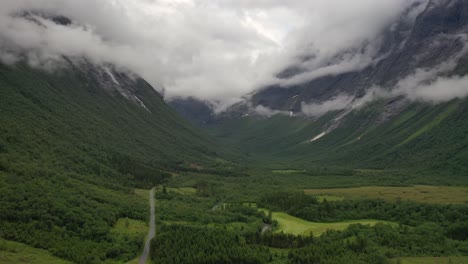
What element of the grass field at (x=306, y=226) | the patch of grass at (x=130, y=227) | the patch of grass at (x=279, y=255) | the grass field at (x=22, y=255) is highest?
the grass field at (x=306, y=226)

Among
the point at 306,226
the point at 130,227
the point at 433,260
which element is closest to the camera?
the point at 433,260

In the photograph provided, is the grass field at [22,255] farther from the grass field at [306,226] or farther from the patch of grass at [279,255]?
the grass field at [306,226]

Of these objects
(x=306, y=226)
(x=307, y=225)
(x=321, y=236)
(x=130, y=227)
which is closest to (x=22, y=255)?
(x=130, y=227)

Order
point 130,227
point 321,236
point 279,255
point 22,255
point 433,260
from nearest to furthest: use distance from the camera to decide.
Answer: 1. point 22,255
2. point 433,260
3. point 279,255
4. point 321,236
5. point 130,227

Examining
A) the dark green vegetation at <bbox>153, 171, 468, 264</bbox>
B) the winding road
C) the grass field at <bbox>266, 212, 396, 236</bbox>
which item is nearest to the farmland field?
the grass field at <bbox>266, 212, 396, 236</bbox>

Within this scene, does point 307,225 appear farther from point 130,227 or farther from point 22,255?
point 22,255

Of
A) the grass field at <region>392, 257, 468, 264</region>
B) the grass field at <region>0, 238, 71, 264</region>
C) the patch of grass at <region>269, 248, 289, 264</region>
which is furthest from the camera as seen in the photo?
the patch of grass at <region>269, 248, 289, 264</region>

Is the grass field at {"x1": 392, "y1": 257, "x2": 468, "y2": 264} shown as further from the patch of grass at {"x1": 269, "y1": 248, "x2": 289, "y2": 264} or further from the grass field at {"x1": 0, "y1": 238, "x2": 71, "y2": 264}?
the grass field at {"x1": 0, "y1": 238, "x2": 71, "y2": 264}

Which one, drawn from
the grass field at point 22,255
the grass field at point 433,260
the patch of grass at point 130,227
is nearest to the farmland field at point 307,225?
the grass field at point 433,260

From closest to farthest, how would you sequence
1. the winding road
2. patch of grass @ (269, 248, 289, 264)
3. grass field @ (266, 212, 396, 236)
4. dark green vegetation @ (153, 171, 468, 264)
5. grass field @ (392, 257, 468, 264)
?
grass field @ (392, 257, 468, 264) < patch of grass @ (269, 248, 289, 264) < dark green vegetation @ (153, 171, 468, 264) < the winding road < grass field @ (266, 212, 396, 236)
